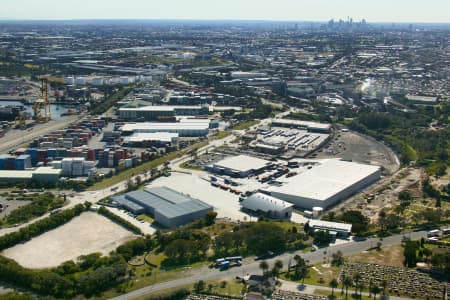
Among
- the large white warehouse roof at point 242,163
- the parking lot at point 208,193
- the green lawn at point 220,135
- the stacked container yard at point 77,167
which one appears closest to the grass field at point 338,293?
the parking lot at point 208,193

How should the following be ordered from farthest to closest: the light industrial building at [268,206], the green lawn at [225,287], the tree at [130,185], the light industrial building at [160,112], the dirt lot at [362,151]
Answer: the light industrial building at [160,112] < the dirt lot at [362,151] < the tree at [130,185] < the light industrial building at [268,206] < the green lawn at [225,287]

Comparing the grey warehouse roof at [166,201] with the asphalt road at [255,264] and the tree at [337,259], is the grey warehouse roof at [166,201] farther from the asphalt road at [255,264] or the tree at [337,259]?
the tree at [337,259]

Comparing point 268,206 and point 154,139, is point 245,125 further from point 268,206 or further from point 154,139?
point 268,206

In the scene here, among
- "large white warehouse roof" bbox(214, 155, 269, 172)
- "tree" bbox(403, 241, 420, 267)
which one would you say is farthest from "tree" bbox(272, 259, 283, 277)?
"large white warehouse roof" bbox(214, 155, 269, 172)

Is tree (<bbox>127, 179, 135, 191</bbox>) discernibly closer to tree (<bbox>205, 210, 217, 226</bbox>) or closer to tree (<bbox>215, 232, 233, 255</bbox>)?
tree (<bbox>205, 210, 217, 226</bbox>)

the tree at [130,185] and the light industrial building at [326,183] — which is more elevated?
the light industrial building at [326,183]

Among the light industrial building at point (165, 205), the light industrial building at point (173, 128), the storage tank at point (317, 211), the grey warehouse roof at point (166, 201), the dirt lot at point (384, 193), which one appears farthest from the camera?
the light industrial building at point (173, 128)
